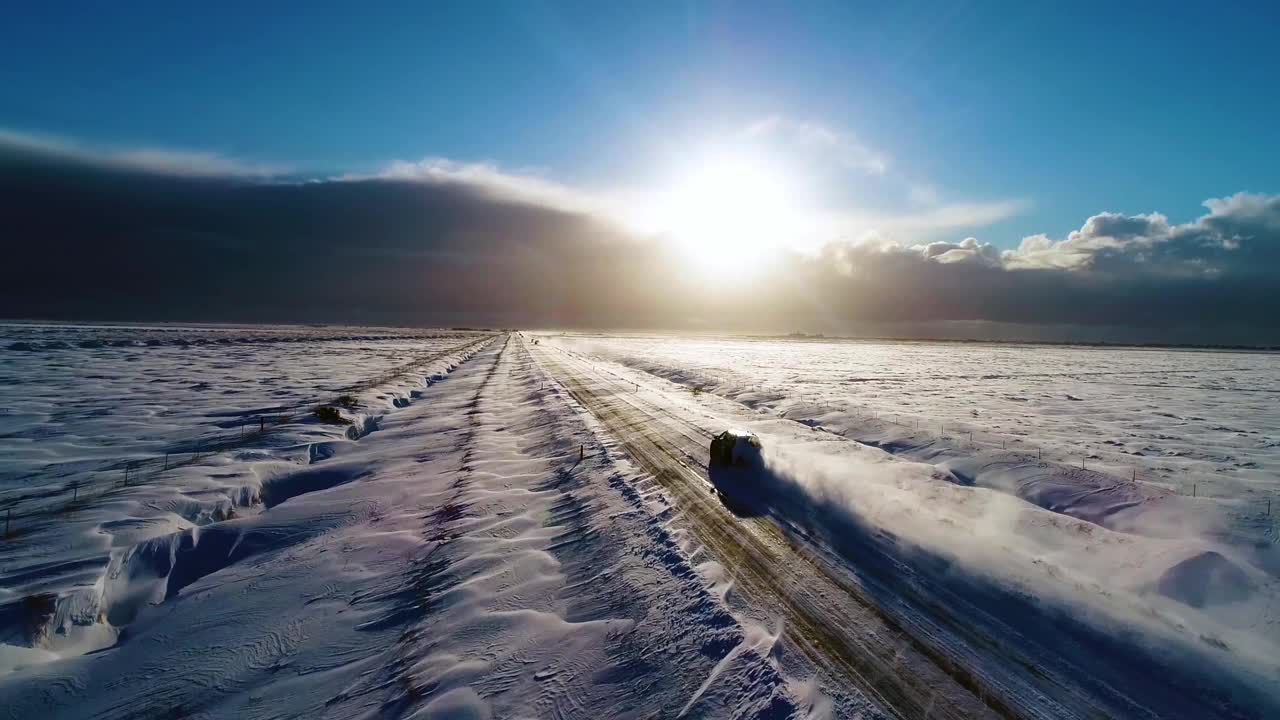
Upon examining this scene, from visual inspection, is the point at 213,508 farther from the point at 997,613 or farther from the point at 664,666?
the point at 997,613

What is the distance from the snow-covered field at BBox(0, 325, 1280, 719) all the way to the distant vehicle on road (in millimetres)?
488

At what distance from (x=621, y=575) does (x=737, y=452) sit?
486cm

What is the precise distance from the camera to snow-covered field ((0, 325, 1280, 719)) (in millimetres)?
4137

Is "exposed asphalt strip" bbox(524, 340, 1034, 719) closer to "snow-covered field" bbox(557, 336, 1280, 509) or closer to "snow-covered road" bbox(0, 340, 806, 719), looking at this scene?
"snow-covered road" bbox(0, 340, 806, 719)

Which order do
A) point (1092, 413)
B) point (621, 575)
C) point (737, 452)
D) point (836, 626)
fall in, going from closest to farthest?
point (836, 626) < point (621, 575) < point (737, 452) < point (1092, 413)

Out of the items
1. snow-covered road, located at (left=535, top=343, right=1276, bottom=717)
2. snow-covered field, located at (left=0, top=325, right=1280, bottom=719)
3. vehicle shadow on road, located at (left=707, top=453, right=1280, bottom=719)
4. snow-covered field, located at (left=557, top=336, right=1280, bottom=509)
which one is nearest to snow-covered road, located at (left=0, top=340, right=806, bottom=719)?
snow-covered field, located at (left=0, top=325, right=1280, bottom=719)

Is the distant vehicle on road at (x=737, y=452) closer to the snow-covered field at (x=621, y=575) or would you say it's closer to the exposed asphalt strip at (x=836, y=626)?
the snow-covered field at (x=621, y=575)

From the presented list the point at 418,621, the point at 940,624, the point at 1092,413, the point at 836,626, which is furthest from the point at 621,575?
the point at 1092,413

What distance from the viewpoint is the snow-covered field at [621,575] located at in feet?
13.6

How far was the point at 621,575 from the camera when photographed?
5.98 meters

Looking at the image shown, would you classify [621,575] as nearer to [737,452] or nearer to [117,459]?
[737,452]

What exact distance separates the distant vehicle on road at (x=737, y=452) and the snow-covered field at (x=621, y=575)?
1.60 feet

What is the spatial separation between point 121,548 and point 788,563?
8.30 m

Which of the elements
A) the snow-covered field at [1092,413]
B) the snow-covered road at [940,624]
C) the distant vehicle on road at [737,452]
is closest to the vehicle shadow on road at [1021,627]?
the snow-covered road at [940,624]
